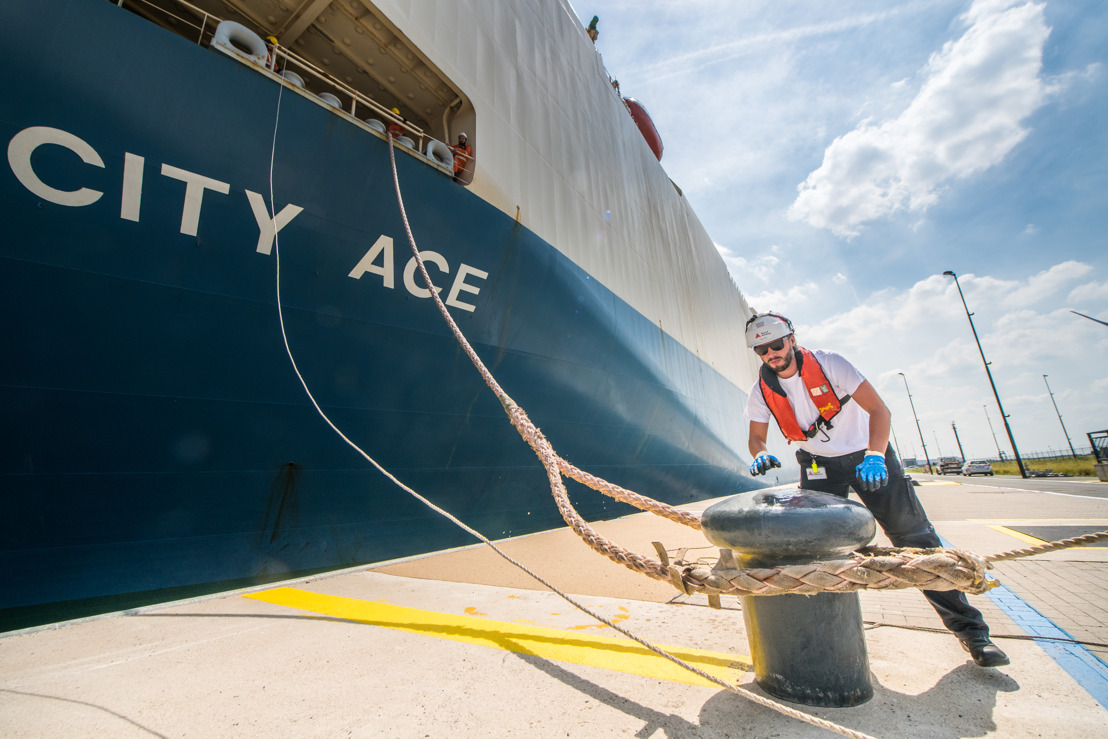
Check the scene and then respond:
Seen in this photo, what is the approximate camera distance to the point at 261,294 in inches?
139

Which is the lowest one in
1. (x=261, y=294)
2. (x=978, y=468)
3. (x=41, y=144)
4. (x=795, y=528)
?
(x=978, y=468)

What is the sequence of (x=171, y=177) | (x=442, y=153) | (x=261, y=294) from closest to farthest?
(x=171, y=177) → (x=261, y=294) → (x=442, y=153)

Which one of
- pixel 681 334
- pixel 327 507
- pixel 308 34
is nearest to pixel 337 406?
pixel 327 507

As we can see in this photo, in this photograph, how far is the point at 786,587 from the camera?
123 cm

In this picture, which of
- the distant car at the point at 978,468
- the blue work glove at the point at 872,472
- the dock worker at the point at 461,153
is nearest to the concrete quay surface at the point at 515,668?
the blue work glove at the point at 872,472

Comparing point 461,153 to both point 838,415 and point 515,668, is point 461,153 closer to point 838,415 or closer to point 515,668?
point 838,415

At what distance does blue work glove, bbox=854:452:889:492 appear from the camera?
199 cm

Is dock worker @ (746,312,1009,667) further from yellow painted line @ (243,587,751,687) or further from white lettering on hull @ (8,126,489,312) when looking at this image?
white lettering on hull @ (8,126,489,312)

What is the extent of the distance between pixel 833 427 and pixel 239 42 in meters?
4.62

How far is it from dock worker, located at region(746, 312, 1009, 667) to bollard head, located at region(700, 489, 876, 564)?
743mm

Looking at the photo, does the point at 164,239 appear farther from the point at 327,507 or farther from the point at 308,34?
the point at 308,34

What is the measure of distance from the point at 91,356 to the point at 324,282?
4.96 feet

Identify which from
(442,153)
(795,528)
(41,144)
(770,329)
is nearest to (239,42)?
(41,144)

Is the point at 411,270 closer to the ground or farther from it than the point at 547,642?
farther from it
